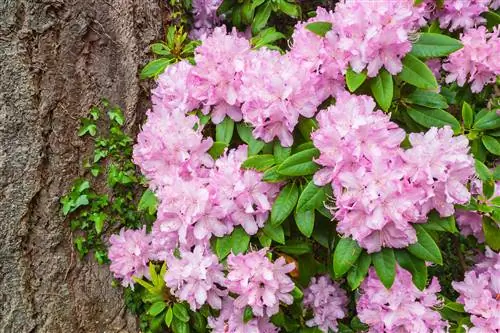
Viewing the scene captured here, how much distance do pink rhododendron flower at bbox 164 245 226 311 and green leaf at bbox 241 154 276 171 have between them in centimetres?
29

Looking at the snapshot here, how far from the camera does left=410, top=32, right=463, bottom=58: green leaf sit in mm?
1444

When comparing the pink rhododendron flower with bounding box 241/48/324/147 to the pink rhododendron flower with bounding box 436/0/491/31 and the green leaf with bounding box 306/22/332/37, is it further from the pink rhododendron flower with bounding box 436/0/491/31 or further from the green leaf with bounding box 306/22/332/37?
the pink rhododendron flower with bounding box 436/0/491/31

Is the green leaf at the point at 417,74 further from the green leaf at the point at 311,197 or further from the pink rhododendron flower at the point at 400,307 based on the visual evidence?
the pink rhododendron flower at the point at 400,307

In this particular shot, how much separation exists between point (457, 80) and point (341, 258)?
88cm

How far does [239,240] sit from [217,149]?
295 millimetres

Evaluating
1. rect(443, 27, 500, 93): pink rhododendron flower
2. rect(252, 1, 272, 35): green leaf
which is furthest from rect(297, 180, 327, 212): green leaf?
rect(252, 1, 272, 35): green leaf

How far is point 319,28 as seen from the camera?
153cm

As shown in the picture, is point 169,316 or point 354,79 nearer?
point 354,79

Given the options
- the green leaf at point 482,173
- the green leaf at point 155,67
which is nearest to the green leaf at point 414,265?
the green leaf at point 482,173

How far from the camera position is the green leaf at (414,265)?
135cm

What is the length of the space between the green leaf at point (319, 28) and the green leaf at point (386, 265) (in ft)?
2.23

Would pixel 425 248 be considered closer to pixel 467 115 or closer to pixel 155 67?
pixel 467 115

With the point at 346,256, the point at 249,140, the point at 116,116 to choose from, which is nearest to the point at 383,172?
the point at 346,256

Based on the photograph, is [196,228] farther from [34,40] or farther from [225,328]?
[34,40]
